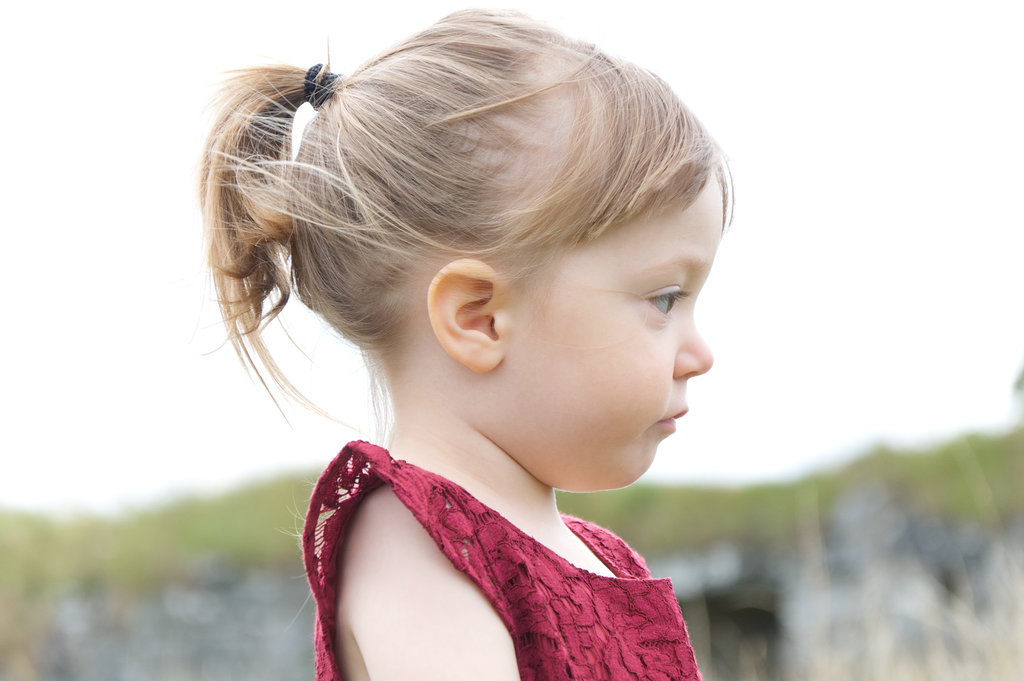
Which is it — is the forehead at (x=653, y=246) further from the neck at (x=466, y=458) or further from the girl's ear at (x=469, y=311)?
the neck at (x=466, y=458)

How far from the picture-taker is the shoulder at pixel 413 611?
92cm

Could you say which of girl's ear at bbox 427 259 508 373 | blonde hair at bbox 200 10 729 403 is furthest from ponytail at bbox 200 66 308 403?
girl's ear at bbox 427 259 508 373

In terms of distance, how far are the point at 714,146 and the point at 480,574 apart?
59 centimetres

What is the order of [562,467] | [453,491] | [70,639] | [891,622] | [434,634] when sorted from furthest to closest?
[70,639] → [891,622] → [562,467] → [453,491] → [434,634]

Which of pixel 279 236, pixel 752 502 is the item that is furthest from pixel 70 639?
pixel 279 236

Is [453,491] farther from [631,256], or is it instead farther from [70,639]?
[70,639]

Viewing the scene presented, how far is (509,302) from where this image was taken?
1100 mm

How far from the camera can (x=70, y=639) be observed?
564 cm

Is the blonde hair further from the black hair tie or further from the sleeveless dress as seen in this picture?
the sleeveless dress

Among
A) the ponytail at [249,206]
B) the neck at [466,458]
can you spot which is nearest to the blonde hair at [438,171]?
the ponytail at [249,206]

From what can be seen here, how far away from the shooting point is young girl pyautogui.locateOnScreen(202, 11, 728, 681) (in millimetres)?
1046

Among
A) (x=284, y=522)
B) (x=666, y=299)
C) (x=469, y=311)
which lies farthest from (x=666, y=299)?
(x=284, y=522)

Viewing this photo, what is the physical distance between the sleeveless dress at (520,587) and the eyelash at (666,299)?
297 millimetres

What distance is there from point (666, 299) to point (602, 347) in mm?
107
